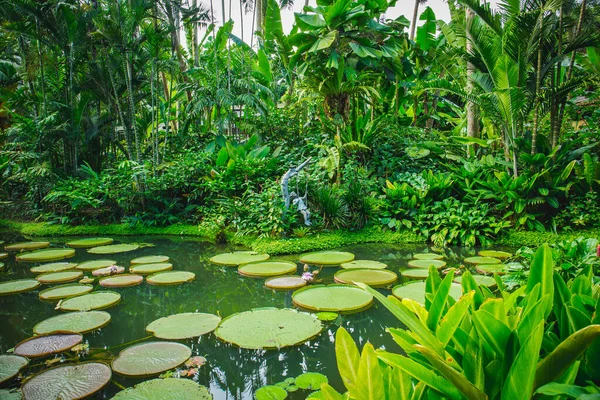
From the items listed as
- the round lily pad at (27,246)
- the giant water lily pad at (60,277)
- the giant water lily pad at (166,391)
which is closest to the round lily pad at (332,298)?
the giant water lily pad at (166,391)

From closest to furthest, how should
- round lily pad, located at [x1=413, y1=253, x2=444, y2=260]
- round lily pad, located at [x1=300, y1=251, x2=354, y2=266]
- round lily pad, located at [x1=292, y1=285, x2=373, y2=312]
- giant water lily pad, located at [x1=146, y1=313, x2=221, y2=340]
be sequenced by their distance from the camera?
giant water lily pad, located at [x1=146, y1=313, x2=221, y2=340]
round lily pad, located at [x1=292, y1=285, x2=373, y2=312]
round lily pad, located at [x1=300, y1=251, x2=354, y2=266]
round lily pad, located at [x1=413, y1=253, x2=444, y2=260]

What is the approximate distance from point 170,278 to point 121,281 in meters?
0.49

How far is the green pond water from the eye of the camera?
230 cm

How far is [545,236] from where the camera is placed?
547 cm

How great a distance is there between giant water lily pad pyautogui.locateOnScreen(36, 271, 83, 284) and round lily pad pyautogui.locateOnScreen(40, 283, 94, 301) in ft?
0.83

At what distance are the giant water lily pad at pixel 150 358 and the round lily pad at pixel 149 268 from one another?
199 centimetres

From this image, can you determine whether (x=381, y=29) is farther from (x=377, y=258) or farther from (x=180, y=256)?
(x=180, y=256)

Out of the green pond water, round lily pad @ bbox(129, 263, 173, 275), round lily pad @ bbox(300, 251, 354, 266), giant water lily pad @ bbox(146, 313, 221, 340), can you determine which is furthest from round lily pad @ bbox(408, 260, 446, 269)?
round lily pad @ bbox(129, 263, 173, 275)

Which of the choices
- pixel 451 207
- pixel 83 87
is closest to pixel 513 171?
pixel 451 207

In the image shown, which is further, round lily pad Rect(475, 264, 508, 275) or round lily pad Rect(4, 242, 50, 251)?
round lily pad Rect(4, 242, 50, 251)

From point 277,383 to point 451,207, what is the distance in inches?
189

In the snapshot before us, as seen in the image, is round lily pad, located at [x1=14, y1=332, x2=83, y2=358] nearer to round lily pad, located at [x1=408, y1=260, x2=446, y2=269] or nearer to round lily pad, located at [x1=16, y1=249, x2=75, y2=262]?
round lily pad, located at [x1=16, y1=249, x2=75, y2=262]

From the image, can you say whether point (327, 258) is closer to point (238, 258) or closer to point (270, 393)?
point (238, 258)

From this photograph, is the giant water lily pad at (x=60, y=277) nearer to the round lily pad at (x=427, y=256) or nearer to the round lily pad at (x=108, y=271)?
the round lily pad at (x=108, y=271)
